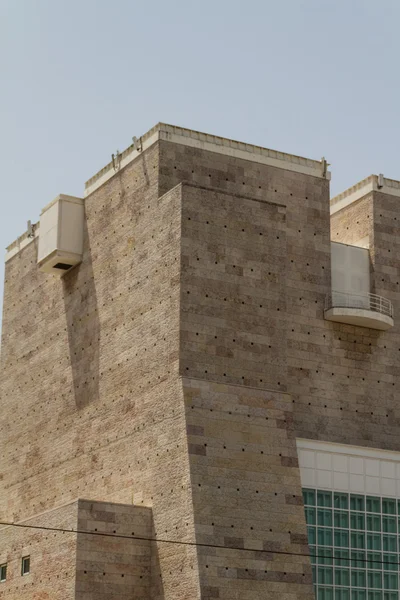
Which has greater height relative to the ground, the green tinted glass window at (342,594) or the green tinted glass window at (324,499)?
the green tinted glass window at (324,499)

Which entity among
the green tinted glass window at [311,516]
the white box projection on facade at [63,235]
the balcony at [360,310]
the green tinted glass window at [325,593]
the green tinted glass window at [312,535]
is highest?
the white box projection on facade at [63,235]

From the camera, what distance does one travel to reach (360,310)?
4909 centimetres

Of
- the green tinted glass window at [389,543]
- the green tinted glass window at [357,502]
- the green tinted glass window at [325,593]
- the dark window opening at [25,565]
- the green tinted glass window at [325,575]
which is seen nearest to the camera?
the green tinted glass window at [325,593]

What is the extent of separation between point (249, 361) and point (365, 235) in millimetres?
9654

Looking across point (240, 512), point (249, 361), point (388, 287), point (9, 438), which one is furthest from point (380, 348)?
point (9, 438)

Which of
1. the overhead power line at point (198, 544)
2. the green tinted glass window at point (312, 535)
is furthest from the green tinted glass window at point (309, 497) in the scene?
the overhead power line at point (198, 544)

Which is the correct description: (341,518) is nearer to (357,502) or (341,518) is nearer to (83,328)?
(357,502)

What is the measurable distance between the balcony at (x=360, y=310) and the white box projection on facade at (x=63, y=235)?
35.5 feet

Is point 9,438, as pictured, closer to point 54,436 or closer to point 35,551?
point 54,436

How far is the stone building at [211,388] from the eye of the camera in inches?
1700

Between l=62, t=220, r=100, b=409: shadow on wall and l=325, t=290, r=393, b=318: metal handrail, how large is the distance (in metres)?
9.51

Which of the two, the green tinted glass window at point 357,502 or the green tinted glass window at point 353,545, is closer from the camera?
the green tinted glass window at point 353,545

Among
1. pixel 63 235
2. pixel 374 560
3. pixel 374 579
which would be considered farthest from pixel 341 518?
pixel 63 235

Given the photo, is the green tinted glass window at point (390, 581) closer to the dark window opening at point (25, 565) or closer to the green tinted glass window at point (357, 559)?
the green tinted glass window at point (357, 559)
